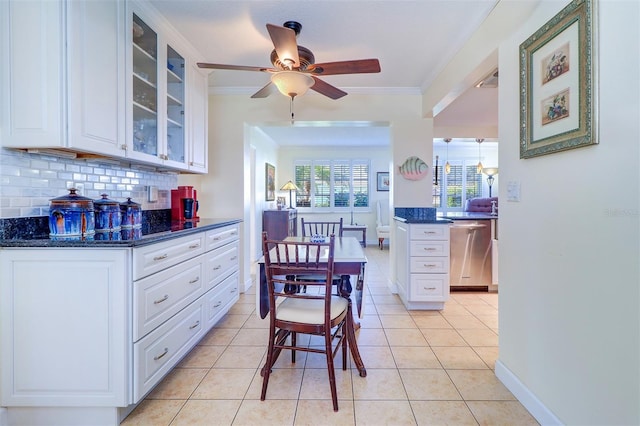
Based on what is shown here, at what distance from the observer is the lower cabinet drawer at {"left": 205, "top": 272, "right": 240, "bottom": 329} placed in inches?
89.4

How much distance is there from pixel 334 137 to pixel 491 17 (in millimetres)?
4207

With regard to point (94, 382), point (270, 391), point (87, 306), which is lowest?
point (270, 391)

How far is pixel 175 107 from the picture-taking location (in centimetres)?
249

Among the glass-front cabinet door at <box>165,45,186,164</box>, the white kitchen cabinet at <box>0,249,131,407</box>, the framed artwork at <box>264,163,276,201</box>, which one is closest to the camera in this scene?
the white kitchen cabinet at <box>0,249,131,407</box>

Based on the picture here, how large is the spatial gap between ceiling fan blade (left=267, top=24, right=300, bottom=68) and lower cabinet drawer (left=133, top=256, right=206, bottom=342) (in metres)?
Answer: 1.46

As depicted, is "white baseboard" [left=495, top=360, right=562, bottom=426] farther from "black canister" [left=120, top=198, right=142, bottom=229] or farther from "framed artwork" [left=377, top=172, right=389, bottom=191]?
"framed artwork" [left=377, top=172, right=389, bottom=191]

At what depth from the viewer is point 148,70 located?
6.94ft

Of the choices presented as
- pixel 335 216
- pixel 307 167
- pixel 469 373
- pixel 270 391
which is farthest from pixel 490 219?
pixel 307 167

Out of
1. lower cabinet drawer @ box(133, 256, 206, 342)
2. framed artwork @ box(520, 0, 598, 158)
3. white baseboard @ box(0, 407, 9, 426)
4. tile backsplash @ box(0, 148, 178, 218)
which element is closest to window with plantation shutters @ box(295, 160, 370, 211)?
tile backsplash @ box(0, 148, 178, 218)

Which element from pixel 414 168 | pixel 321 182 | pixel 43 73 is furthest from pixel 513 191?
pixel 321 182

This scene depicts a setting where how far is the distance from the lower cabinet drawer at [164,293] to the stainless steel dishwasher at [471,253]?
2.86 meters

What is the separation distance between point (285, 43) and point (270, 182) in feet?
15.4

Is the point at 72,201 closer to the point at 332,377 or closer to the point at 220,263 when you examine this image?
the point at 220,263

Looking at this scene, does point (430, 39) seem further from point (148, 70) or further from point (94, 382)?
point (94, 382)
